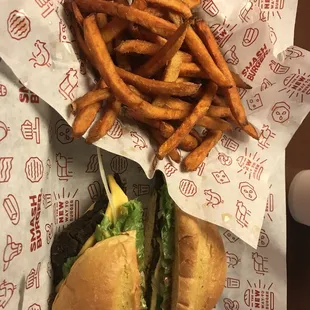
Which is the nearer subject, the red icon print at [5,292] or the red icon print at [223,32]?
the red icon print at [5,292]

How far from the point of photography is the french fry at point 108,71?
1.40 meters

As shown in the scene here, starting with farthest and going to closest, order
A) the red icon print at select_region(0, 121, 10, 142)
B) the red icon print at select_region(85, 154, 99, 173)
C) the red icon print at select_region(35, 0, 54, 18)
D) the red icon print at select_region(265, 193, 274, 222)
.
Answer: the red icon print at select_region(265, 193, 274, 222), the red icon print at select_region(85, 154, 99, 173), the red icon print at select_region(35, 0, 54, 18), the red icon print at select_region(0, 121, 10, 142)

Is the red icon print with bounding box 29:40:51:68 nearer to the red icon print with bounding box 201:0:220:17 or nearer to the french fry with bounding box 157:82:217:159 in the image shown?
the french fry with bounding box 157:82:217:159

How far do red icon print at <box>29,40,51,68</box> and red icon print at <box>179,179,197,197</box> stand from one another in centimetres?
55

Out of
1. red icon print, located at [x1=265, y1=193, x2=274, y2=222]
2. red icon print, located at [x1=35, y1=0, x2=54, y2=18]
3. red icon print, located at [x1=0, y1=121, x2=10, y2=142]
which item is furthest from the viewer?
red icon print, located at [x1=265, y1=193, x2=274, y2=222]

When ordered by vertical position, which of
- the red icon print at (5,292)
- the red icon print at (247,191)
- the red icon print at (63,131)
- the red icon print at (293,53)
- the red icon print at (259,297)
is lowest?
the red icon print at (5,292)

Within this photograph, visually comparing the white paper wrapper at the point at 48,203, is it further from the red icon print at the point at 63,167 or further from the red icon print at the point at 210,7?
the red icon print at the point at 210,7

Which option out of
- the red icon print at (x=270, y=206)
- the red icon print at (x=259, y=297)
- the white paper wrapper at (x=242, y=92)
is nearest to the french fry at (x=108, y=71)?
the white paper wrapper at (x=242, y=92)

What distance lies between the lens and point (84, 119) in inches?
55.2

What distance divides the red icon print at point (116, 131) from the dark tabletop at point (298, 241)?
2.81ft

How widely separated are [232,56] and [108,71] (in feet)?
1.75

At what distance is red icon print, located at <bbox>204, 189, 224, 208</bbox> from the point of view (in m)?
1.59

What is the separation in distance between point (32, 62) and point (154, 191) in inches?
26.5

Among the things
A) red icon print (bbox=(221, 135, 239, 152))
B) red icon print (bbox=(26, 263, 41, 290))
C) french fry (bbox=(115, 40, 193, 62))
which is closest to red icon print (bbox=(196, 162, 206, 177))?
red icon print (bbox=(221, 135, 239, 152))
